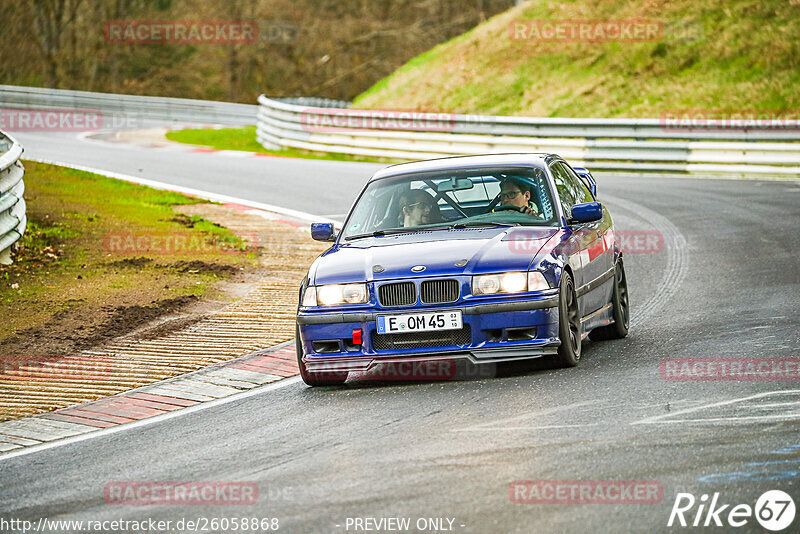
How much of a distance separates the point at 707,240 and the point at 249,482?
34.3 ft

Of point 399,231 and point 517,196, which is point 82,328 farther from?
point 517,196

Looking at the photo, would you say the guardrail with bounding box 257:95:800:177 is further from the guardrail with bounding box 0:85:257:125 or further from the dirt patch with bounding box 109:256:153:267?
the guardrail with bounding box 0:85:257:125

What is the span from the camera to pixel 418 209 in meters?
9.21

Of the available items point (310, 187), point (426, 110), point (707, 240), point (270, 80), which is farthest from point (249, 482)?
point (270, 80)

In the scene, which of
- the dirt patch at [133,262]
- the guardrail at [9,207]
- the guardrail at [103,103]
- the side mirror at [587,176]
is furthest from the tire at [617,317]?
the guardrail at [103,103]

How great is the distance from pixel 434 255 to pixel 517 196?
1.32 meters

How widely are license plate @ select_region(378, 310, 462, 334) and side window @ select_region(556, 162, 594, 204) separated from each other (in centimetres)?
256

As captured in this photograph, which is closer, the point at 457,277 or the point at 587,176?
the point at 457,277

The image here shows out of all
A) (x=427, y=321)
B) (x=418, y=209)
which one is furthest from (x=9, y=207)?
(x=427, y=321)

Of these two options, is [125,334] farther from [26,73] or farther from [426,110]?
[26,73]

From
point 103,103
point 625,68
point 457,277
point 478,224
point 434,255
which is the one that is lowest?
point 457,277

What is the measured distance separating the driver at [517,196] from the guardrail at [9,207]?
21.0 ft

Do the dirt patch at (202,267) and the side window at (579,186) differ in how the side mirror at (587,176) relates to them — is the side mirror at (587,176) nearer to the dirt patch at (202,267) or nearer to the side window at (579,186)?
the side window at (579,186)

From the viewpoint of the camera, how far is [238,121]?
4184cm
